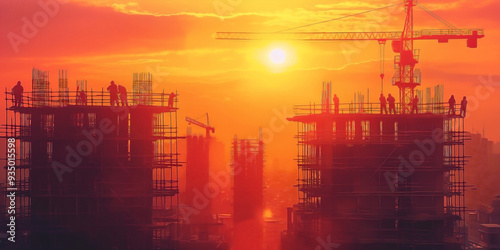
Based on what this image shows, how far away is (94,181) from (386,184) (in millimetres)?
17380

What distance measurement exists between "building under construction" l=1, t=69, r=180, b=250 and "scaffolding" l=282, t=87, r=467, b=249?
979cm

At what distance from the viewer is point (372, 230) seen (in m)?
43.8

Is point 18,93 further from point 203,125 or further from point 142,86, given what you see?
point 203,125

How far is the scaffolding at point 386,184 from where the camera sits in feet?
143

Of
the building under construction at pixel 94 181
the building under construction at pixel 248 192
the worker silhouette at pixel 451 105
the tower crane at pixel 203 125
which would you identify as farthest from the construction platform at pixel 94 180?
the tower crane at pixel 203 125

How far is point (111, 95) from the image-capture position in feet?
135

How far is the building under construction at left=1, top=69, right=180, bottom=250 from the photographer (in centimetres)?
Result: 4134

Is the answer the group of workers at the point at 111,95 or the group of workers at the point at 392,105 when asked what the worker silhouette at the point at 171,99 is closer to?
the group of workers at the point at 111,95

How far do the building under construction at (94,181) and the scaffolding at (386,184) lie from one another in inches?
385

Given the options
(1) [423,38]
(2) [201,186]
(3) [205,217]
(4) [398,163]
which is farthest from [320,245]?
(2) [201,186]

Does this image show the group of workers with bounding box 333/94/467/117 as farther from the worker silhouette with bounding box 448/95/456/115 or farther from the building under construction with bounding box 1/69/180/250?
the building under construction with bounding box 1/69/180/250

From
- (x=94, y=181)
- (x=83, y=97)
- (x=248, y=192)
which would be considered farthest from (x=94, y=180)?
(x=248, y=192)

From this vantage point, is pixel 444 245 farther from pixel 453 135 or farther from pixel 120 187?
pixel 120 187

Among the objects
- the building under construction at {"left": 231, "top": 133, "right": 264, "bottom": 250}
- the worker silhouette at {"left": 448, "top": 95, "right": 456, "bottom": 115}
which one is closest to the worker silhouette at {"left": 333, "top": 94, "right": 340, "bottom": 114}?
the worker silhouette at {"left": 448, "top": 95, "right": 456, "bottom": 115}
